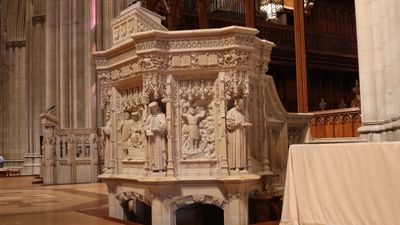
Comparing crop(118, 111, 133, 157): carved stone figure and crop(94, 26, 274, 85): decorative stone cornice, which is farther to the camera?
crop(118, 111, 133, 157): carved stone figure

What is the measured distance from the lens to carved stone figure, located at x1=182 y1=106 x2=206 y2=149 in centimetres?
554

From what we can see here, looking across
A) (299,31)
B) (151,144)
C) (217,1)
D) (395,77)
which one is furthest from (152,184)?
(217,1)

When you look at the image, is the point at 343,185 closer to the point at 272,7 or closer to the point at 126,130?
the point at 126,130

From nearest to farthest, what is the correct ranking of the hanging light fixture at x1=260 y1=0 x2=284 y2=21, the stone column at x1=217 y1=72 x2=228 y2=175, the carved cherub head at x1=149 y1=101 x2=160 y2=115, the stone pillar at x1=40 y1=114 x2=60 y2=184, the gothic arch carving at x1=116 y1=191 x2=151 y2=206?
the stone column at x1=217 y1=72 x2=228 y2=175
the carved cherub head at x1=149 y1=101 x2=160 y2=115
the gothic arch carving at x1=116 y1=191 x2=151 y2=206
the hanging light fixture at x1=260 y1=0 x2=284 y2=21
the stone pillar at x1=40 y1=114 x2=60 y2=184

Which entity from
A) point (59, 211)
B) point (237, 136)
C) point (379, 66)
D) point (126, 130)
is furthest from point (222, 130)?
point (59, 211)

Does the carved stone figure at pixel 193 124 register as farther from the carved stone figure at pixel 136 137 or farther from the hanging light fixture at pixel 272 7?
the hanging light fixture at pixel 272 7

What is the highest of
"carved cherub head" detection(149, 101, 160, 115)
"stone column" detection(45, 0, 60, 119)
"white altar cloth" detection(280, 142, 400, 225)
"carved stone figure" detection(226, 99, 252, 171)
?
"stone column" detection(45, 0, 60, 119)

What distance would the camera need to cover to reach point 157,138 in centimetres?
550

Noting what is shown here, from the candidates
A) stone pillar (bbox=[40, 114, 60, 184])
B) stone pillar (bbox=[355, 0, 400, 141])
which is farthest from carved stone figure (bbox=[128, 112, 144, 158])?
stone pillar (bbox=[40, 114, 60, 184])

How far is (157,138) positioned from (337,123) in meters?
6.38

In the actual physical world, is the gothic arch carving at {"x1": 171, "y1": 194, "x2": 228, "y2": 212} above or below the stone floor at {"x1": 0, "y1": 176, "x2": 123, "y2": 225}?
above

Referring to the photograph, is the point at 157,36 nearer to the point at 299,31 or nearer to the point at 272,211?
the point at 272,211

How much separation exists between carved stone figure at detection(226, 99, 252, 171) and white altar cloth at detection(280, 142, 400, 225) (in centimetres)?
75

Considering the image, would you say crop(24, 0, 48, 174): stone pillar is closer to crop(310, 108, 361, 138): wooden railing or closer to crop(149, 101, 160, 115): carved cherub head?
crop(310, 108, 361, 138): wooden railing
